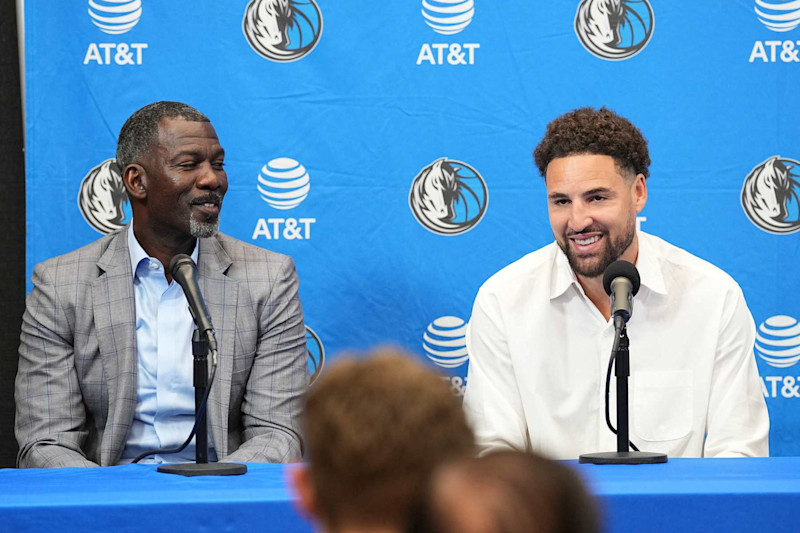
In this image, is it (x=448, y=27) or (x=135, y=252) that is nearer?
(x=135, y=252)

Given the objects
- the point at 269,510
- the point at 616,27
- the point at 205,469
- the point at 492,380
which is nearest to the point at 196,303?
the point at 205,469

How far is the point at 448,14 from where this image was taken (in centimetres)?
330

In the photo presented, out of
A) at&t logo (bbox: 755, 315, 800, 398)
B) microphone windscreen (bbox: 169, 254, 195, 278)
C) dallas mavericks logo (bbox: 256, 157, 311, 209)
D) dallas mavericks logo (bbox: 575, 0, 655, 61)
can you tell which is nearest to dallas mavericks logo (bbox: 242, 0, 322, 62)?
dallas mavericks logo (bbox: 256, 157, 311, 209)

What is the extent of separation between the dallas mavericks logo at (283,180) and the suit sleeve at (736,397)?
54.8 inches

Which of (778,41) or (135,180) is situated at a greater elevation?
(778,41)

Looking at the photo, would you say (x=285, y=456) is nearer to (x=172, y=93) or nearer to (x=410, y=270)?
(x=410, y=270)

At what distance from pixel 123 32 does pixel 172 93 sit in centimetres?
26

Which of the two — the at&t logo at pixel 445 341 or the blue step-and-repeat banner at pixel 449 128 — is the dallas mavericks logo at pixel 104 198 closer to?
the blue step-and-repeat banner at pixel 449 128

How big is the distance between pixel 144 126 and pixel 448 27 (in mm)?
1040

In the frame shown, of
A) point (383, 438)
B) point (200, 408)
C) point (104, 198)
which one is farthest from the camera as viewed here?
point (104, 198)

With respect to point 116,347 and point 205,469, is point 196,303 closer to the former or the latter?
point 205,469

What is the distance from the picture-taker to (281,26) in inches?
130

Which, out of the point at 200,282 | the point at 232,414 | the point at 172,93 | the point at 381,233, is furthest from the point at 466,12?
the point at 232,414

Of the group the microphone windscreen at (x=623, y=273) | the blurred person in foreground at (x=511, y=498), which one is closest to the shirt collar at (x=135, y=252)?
the microphone windscreen at (x=623, y=273)
